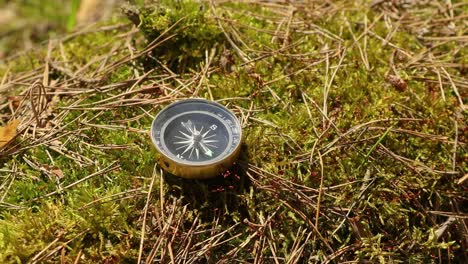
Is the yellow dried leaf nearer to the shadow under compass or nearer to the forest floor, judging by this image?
the forest floor

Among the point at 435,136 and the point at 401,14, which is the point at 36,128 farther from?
the point at 401,14

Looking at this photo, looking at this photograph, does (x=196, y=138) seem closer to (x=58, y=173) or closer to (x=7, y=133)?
(x=58, y=173)

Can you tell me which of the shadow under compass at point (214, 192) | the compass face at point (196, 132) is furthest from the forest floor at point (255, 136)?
the compass face at point (196, 132)

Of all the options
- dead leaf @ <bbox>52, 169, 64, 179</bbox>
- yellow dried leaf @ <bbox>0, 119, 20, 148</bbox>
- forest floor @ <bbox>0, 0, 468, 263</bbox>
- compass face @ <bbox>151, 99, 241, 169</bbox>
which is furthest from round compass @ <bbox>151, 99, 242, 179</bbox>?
yellow dried leaf @ <bbox>0, 119, 20, 148</bbox>

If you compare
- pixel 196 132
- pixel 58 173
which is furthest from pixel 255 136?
pixel 58 173

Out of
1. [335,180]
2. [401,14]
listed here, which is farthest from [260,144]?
[401,14]

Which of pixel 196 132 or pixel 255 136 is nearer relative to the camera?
pixel 196 132
